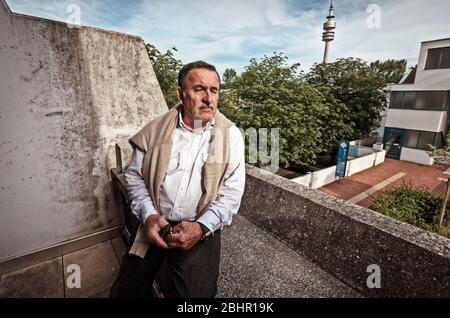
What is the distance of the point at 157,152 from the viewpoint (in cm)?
160

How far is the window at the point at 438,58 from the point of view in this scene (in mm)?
14484

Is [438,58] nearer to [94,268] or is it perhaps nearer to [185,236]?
[185,236]

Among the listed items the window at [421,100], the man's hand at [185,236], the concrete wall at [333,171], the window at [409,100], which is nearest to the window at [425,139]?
the window at [421,100]

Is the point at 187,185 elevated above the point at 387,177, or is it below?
above

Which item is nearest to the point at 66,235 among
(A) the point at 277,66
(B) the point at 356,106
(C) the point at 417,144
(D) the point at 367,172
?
(A) the point at 277,66

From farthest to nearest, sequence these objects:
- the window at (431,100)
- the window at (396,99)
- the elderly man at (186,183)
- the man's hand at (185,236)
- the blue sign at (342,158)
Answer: the window at (396,99) < the window at (431,100) < the blue sign at (342,158) < the elderly man at (186,183) < the man's hand at (185,236)

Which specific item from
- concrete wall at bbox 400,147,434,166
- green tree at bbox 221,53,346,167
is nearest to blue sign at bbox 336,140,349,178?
green tree at bbox 221,53,346,167

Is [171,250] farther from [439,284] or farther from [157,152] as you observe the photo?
[439,284]

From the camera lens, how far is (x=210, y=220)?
150cm

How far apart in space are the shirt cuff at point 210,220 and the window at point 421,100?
67.3 ft

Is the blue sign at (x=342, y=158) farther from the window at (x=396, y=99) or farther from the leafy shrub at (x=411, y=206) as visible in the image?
the window at (x=396, y=99)

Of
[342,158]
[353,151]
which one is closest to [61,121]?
[342,158]

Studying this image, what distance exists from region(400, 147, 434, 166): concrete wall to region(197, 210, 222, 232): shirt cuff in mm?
20153

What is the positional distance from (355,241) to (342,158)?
11139 millimetres
